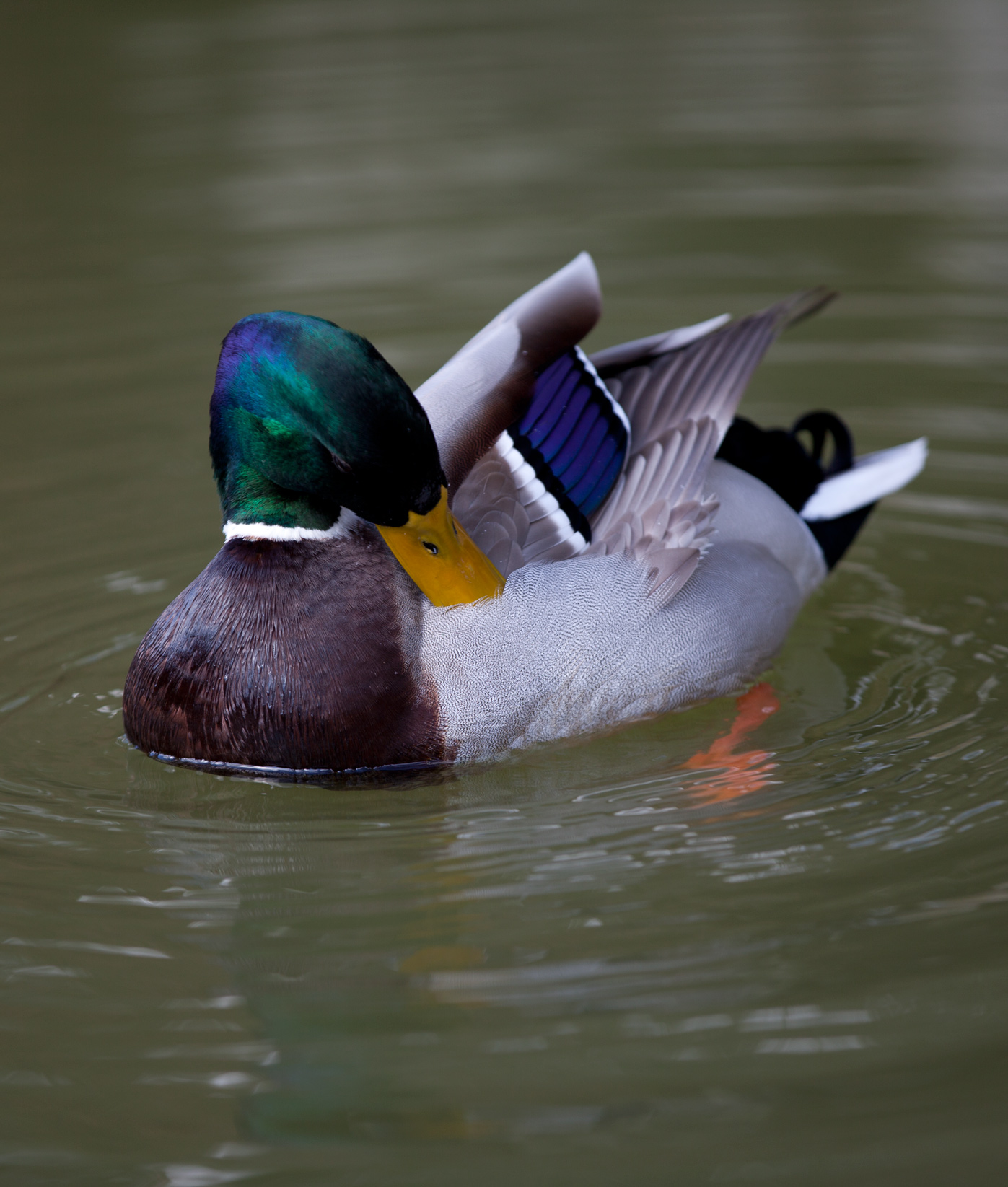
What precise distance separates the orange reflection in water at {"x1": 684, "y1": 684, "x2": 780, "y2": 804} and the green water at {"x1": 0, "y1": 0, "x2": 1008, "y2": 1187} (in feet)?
0.06

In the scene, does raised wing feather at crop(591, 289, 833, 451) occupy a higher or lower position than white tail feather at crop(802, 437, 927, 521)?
higher

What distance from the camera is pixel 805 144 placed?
9773mm

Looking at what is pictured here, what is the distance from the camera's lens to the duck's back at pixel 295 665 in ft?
A: 12.4

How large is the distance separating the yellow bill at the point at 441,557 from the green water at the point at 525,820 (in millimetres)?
457

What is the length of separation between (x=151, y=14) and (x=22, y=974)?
12.0 m

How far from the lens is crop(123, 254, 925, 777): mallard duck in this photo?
3.67 m

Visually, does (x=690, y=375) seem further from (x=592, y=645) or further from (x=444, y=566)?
(x=444, y=566)

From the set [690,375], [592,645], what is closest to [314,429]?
[592,645]

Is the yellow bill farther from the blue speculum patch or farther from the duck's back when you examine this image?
the blue speculum patch

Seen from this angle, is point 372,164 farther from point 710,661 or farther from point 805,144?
point 710,661

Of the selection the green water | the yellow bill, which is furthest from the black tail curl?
the yellow bill

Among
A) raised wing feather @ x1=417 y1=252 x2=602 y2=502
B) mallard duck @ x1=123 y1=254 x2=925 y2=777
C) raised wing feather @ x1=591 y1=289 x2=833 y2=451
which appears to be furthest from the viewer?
raised wing feather @ x1=591 y1=289 x2=833 y2=451

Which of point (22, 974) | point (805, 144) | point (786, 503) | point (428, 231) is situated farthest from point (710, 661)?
point (805, 144)

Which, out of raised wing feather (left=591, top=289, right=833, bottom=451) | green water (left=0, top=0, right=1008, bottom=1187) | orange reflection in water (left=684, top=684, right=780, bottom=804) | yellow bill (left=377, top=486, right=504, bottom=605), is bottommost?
orange reflection in water (left=684, top=684, right=780, bottom=804)
